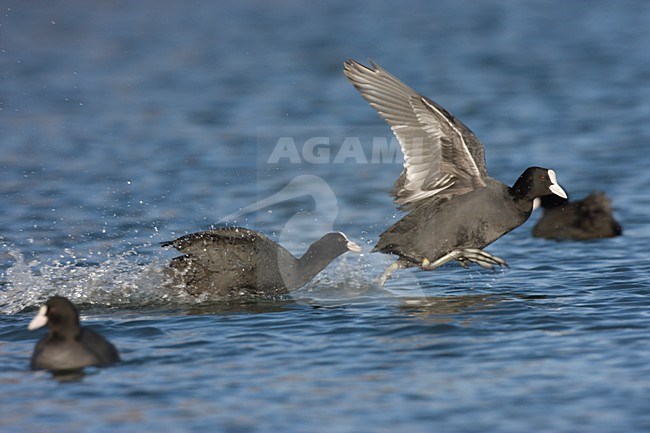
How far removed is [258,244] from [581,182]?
4923mm

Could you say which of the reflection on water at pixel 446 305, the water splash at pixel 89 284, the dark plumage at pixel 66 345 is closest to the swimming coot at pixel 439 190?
the reflection on water at pixel 446 305

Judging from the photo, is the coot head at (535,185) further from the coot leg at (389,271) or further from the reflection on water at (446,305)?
the coot leg at (389,271)

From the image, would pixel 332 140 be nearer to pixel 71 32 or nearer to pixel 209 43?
pixel 209 43

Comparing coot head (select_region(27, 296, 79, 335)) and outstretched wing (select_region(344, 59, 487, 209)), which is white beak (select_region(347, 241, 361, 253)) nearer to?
outstretched wing (select_region(344, 59, 487, 209))

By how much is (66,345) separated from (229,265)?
193 centimetres

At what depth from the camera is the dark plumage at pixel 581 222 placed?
9438 mm

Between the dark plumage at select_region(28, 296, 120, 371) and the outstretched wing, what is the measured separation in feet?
8.39

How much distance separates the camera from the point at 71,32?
19.4 metres

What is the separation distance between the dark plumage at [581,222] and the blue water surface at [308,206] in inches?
6.3

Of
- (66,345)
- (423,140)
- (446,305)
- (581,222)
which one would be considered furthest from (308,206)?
(66,345)

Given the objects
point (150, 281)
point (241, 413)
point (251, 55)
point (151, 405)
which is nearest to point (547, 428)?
Answer: point (241, 413)

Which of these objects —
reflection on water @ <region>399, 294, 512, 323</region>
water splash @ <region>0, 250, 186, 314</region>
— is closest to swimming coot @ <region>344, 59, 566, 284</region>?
reflection on water @ <region>399, 294, 512, 323</region>

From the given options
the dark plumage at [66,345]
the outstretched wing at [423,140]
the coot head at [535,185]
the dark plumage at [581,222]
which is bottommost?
the dark plumage at [66,345]

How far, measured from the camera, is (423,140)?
7.45 m
